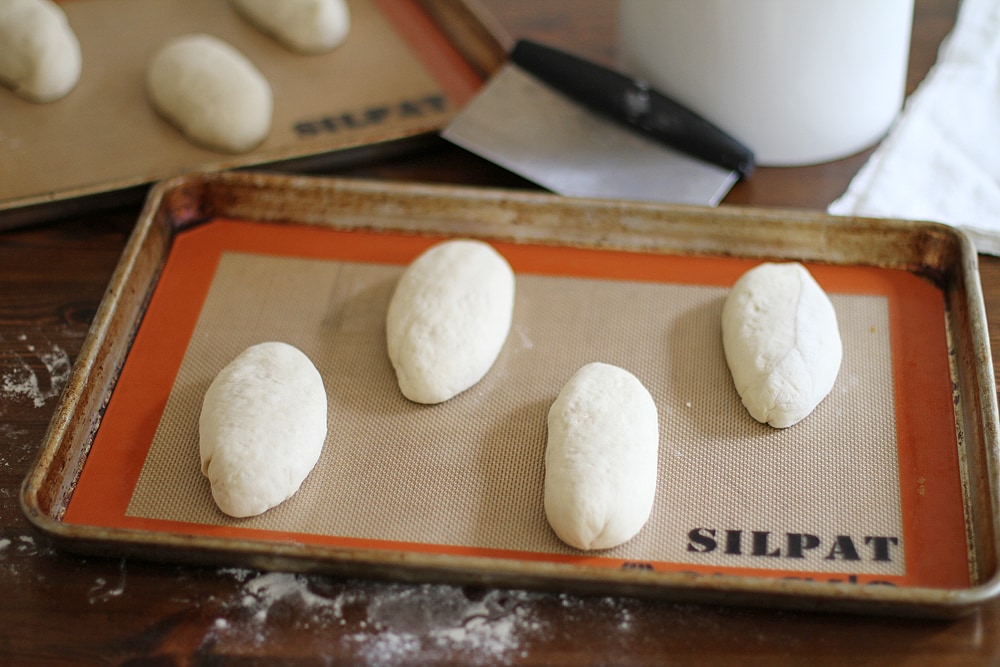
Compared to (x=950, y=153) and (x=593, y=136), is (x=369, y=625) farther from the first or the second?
(x=950, y=153)

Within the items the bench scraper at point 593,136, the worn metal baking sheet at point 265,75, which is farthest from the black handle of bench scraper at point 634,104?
the worn metal baking sheet at point 265,75

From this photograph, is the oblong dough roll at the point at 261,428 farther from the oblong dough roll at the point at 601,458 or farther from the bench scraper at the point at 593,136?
the bench scraper at the point at 593,136

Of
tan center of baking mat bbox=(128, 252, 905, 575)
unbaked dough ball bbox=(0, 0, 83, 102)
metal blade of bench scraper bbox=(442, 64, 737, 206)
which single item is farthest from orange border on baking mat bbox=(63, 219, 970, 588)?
unbaked dough ball bbox=(0, 0, 83, 102)

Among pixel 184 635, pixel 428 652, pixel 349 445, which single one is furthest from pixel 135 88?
pixel 428 652

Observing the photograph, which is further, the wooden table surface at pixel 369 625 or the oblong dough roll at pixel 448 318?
the oblong dough roll at pixel 448 318

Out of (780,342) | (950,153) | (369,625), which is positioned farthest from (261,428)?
(950,153)

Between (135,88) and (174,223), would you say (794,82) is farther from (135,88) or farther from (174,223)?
(135,88)
